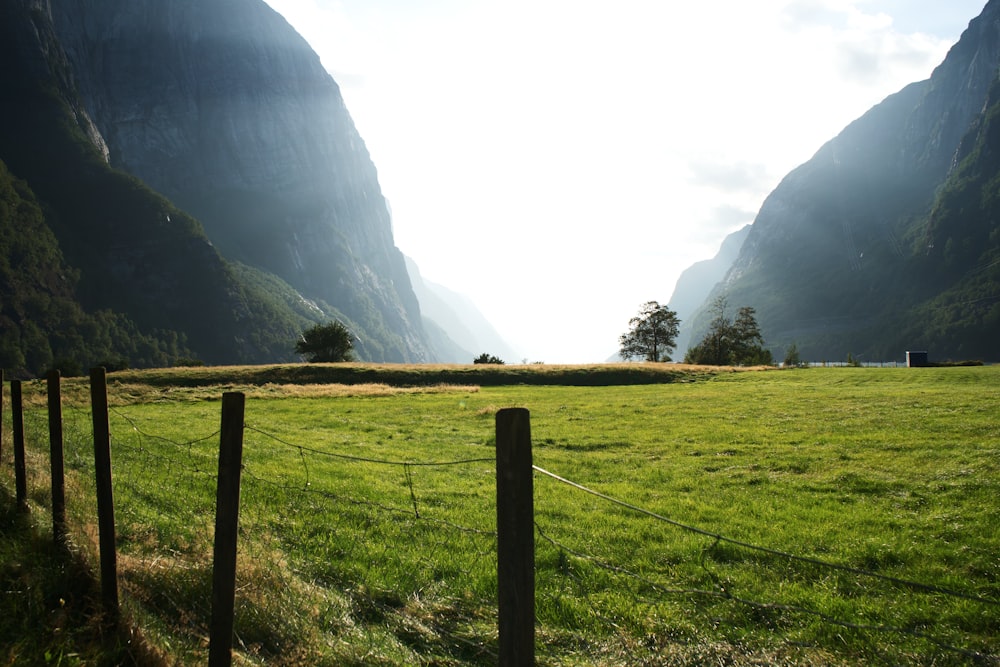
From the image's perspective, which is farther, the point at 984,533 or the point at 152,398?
the point at 152,398

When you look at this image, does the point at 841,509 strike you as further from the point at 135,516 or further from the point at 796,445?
the point at 135,516

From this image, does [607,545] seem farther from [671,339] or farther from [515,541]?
[671,339]

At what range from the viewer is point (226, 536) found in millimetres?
4914

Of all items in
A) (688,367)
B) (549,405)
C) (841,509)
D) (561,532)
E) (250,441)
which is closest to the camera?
(561,532)

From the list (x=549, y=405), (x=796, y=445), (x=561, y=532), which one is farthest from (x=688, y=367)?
(x=561, y=532)

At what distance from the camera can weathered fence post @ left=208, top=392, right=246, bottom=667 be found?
480 centimetres

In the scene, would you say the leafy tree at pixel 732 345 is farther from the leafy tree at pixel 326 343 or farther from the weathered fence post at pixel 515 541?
the weathered fence post at pixel 515 541

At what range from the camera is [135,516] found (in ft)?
31.3

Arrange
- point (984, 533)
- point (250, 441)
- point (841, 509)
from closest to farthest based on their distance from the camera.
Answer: point (984, 533) < point (841, 509) < point (250, 441)

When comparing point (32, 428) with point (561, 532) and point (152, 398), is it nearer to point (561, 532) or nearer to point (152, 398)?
point (561, 532)

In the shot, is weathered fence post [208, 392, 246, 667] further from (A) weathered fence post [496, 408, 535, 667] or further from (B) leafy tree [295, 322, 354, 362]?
(B) leafy tree [295, 322, 354, 362]

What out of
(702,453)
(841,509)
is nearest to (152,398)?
(702,453)

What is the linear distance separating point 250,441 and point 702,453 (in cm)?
1614

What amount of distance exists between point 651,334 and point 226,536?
10580 centimetres
